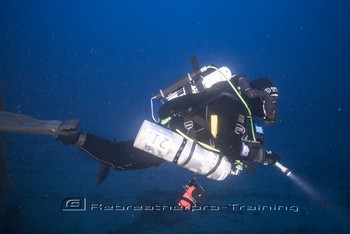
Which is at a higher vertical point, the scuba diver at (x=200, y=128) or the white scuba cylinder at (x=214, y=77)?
the white scuba cylinder at (x=214, y=77)

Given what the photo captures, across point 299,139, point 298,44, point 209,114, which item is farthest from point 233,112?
point 298,44

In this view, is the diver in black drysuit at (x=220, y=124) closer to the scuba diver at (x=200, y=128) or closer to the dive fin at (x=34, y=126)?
the scuba diver at (x=200, y=128)

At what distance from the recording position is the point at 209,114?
454 cm

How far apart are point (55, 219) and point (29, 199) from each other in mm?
1811

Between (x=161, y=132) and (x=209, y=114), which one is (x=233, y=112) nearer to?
(x=209, y=114)

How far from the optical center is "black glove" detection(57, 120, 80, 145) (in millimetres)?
4637

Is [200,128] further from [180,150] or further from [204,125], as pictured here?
[180,150]

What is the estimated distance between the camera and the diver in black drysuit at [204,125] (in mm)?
4395

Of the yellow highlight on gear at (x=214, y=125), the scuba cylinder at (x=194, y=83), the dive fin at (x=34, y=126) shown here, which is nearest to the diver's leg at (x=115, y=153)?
the dive fin at (x=34, y=126)

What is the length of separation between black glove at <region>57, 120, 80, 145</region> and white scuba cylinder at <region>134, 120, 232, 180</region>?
1.05m

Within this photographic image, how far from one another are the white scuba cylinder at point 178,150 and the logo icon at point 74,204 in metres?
7.19

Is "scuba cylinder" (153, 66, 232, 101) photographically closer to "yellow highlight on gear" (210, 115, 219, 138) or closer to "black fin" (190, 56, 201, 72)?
"black fin" (190, 56, 201, 72)

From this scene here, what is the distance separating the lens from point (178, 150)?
4465mm

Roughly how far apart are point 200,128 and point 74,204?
795 centimetres
